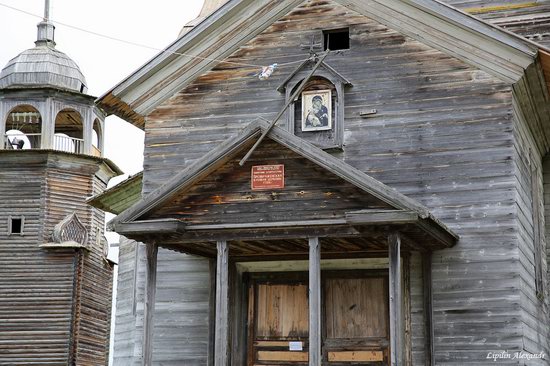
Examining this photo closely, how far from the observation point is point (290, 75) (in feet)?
56.6

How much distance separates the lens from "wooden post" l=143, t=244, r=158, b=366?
1523 centimetres

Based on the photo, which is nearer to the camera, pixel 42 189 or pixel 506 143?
pixel 506 143

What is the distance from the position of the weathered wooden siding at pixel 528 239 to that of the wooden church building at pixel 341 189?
0.08 meters

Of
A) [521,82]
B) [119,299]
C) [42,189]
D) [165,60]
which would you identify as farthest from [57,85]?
[521,82]

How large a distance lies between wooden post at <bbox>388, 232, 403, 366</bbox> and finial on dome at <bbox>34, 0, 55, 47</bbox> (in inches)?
1620

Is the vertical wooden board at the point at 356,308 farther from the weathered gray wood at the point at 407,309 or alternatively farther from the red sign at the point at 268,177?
the red sign at the point at 268,177

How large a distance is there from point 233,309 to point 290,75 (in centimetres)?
418

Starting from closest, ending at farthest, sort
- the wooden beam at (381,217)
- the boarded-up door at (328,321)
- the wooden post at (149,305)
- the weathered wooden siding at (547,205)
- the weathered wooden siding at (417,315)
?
the wooden beam at (381,217), the wooden post at (149,305), the weathered wooden siding at (417,315), the boarded-up door at (328,321), the weathered wooden siding at (547,205)

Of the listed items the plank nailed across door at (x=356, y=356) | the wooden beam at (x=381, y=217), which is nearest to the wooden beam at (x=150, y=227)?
the wooden beam at (x=381, y=217)

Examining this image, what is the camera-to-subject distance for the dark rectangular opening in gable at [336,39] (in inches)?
686

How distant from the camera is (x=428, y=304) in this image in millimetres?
15734

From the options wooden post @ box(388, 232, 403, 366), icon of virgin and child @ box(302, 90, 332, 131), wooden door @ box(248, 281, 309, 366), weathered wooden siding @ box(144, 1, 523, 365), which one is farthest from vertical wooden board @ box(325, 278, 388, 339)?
icon of virgin and child @ box(302, 90, 332, 131)

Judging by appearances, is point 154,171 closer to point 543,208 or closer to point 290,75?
point 290,75

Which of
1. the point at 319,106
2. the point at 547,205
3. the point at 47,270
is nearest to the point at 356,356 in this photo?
the point at 319,106
